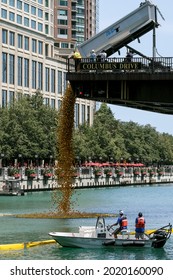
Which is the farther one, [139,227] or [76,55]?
[76,55]

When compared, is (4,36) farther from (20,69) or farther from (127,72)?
(127,72)

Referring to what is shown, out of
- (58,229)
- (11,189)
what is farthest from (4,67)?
(58,229)

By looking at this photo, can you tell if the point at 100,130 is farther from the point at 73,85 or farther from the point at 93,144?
the point at 73,85

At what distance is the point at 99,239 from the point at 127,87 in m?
9.59

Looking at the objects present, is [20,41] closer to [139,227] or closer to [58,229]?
[58,229]

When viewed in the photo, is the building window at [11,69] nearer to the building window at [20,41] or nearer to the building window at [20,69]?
the building window at [20,69]

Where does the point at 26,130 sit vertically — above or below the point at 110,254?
above

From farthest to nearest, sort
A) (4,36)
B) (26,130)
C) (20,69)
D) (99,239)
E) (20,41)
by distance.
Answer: (20,41) < (20,69) < (4,36) < (26,130) < (99,239)

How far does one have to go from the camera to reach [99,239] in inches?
2185

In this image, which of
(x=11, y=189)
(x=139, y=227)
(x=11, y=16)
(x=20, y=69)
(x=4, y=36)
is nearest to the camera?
(x=139, y=227)

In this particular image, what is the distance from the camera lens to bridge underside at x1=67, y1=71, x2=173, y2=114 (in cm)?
5859

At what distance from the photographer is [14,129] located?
501 ft

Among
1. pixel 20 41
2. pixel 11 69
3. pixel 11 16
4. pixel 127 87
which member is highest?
pixel 11 16
